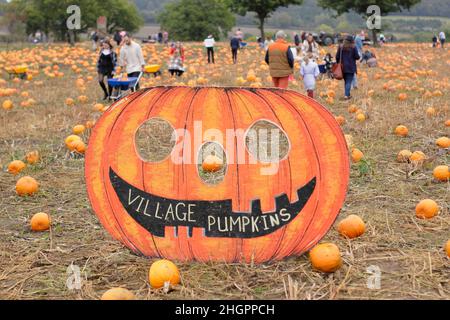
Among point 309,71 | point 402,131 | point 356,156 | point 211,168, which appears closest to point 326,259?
point 211,168

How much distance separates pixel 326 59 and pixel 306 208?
14615mm

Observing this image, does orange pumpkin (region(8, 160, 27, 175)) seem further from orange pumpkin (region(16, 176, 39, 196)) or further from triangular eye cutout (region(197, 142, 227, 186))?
triangular eye cutout (region(197, 142, 227, 186))

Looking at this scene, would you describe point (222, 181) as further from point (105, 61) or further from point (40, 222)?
point (105, 61)

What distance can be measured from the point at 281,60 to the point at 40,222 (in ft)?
22.1

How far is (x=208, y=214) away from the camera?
14.5ft

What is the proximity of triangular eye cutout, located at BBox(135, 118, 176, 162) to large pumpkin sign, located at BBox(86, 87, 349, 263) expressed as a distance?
3119 millimetres

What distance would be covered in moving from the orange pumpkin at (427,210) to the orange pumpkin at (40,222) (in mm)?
3476

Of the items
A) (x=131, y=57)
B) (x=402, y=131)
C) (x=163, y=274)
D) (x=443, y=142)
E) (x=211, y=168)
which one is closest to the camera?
(x=163, y=274)

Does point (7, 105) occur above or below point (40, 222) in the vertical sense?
above

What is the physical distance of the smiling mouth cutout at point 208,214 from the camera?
439cm

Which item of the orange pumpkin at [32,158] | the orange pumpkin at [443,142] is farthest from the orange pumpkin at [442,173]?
the orange pumpkin at [32,158]

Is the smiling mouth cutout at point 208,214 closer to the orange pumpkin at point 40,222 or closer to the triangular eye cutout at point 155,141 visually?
the orange pumpkin at point 40,222

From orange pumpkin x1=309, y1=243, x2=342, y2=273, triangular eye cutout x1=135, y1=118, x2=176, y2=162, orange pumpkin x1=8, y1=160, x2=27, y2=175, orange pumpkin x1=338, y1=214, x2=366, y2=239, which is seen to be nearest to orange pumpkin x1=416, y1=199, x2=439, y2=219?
orange pumpkin x1=338, y1=214, x2=366, y2=239

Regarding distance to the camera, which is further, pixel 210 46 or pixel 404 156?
pixel 210 46
